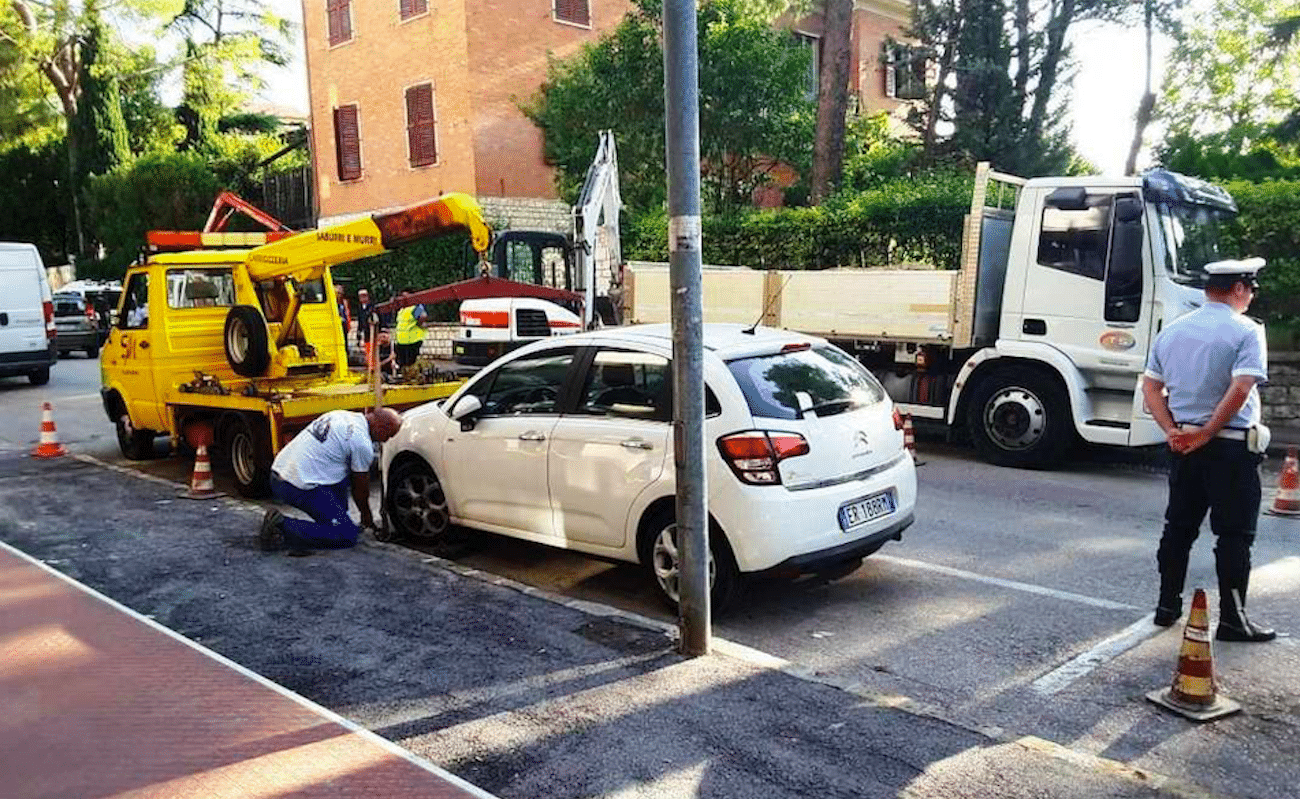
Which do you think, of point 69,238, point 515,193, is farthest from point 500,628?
point 69,238

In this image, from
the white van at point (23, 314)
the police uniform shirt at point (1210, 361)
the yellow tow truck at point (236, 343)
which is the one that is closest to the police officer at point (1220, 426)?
the police uniform shirt at point (1210, 361)

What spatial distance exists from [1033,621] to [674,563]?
1968 millimetres

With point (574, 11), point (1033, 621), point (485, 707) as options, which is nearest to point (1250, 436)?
point (1033, 621)

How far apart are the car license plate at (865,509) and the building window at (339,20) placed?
25515 millimetres

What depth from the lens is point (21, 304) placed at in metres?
17.9

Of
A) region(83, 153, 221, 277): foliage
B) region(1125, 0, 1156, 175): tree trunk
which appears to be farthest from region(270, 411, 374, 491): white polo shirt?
region(83, 153, 221, 277): foliage

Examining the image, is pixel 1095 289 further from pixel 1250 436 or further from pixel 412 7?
pixel 412 7

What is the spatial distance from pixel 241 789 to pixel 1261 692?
4.22 metres

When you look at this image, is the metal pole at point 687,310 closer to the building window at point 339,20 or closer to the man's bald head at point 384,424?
the man's bald head at point 384,424

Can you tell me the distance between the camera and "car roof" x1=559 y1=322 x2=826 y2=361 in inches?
221

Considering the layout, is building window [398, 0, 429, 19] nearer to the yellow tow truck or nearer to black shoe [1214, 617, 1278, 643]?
the yellow tow truck

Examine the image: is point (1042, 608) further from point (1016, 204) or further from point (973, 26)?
point (973, 26)

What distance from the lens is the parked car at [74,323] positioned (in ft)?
80.1

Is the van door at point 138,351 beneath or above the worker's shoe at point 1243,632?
above
